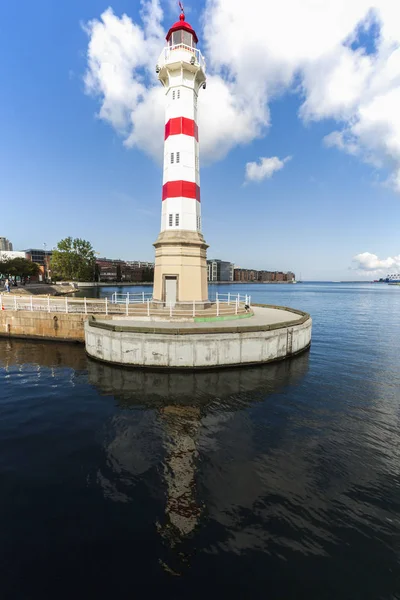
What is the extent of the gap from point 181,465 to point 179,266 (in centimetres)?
1458

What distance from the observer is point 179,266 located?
20.5 metres

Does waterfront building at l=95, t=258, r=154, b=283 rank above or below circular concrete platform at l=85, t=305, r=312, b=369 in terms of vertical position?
above

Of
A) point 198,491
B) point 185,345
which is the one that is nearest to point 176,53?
point 185,345

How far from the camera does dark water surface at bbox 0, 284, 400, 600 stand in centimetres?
499

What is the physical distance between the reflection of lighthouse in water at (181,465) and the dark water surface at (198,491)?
0.04 meters

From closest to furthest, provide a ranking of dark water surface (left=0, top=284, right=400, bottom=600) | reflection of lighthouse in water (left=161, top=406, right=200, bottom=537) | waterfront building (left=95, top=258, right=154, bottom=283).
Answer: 1. dark water surface (left=0, top=284, right=400, bottom=600)
2. reflection of lighthouse in water (left=161, top=406, right=200, bottom=537)
3. waterfront building (left=95, top=258, right=154, bottom=283)

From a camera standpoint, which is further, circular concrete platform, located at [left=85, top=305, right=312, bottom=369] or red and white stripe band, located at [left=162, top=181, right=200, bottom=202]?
red and white stripe band, located at [left=162, top=181, right=200, bottom=202]

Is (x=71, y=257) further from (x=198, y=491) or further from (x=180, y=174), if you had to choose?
(x=198, y=491)

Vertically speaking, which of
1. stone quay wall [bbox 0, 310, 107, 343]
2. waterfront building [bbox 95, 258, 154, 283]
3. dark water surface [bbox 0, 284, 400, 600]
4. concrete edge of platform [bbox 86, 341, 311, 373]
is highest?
waterfront building [bbox 95, 258, 154, 283]

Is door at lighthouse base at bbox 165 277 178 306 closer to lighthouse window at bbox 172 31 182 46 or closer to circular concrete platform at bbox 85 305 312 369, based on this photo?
circular concrete platform at bbox 85 305 312 369

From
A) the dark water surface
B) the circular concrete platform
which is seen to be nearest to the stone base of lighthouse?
the circular concrete platform

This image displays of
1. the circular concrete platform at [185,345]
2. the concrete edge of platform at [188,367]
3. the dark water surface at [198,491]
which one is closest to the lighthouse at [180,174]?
the circular concrete platform at [185,345]

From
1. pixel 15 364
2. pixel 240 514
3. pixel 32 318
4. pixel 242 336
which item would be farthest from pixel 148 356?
pixel 32 318

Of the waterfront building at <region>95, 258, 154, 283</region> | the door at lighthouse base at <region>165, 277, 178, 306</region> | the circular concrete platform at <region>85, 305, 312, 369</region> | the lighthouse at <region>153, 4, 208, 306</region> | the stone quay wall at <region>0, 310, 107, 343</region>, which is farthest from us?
the waterfront building at <region>95, 258, 154, 283</region>
